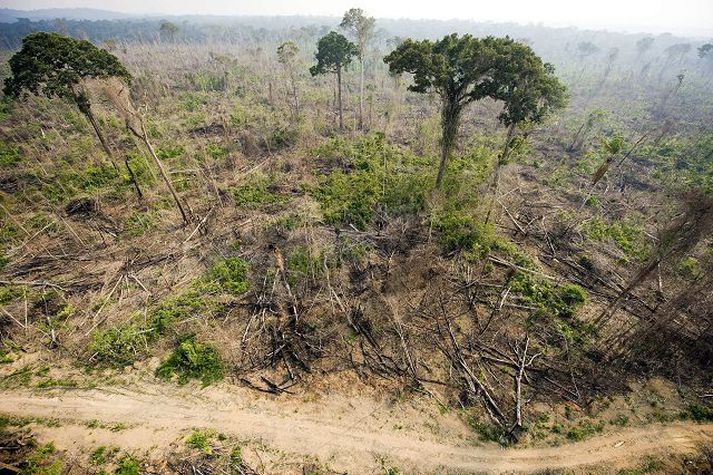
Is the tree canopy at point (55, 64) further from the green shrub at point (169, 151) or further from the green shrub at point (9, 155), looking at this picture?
the green shrub at point (9, 155)

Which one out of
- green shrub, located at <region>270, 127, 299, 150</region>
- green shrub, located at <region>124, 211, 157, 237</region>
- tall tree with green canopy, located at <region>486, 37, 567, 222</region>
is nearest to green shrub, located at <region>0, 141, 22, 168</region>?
green shrub, located at <region>124, 211, 157, 237</region>

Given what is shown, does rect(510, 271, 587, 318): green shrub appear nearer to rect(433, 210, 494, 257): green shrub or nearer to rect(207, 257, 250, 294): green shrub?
rect(433, 210, 494, 257): green shrub

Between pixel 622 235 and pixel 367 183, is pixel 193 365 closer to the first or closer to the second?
pixel 367 183


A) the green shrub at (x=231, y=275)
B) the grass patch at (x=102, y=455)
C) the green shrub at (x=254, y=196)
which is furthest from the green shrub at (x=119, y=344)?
the green shrub at (x=254, y=196)

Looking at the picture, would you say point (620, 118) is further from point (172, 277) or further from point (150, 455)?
point (150, 455)

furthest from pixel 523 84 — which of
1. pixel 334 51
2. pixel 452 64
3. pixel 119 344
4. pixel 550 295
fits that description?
pixel 119 344

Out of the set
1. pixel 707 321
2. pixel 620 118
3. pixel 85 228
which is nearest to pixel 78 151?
pixel 85 228
